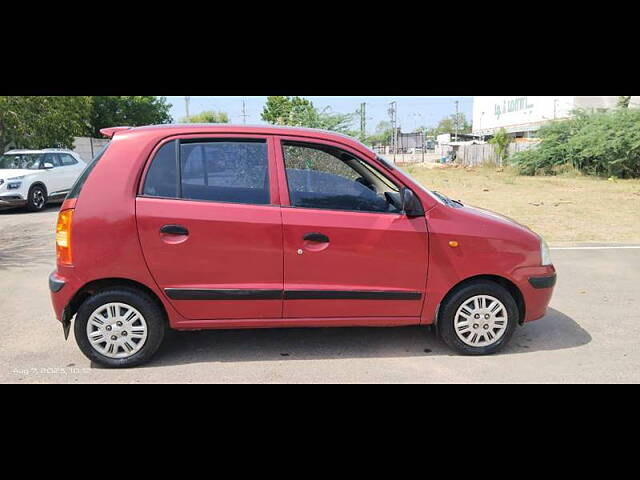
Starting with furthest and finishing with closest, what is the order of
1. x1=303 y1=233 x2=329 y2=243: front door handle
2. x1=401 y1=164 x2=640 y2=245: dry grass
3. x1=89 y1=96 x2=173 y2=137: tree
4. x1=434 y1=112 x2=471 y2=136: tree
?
x1=434 y1=112 x2=471 y2=136: tree, x1=89 y1=96 x2=173 y2=137: tree, x1=401 y1=164 x2=640 y2=245: dry grass, x1=303 y1=233 x2=329 y2=243: front door handle

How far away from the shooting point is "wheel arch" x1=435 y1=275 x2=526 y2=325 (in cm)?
415

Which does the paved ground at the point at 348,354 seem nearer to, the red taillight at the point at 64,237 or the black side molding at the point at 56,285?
the black side molding at the point at 56,285

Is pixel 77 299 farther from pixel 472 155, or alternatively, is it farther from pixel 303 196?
pixel 472 155

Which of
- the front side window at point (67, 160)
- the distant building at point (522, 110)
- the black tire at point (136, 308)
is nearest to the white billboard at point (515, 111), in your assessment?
the distant building at point (522, 110)

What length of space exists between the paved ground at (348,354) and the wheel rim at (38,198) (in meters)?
8.49

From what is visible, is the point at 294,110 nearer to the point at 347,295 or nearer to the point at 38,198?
the point at 38,198

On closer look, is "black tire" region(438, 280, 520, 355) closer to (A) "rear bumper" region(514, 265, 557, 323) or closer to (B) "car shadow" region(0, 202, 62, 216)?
(A) "rear bumper" region(514, 265, 557, 323)

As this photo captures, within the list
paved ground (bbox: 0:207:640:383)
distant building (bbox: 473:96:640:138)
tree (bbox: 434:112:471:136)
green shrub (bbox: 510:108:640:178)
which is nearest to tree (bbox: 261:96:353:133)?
paved ground (bbox: 0:207:640:383)

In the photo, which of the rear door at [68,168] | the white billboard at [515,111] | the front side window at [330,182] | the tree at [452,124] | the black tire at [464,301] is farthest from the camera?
the tree at [452,124]

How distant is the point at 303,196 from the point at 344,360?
1.34 m

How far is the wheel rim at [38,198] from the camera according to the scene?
43.2 feet

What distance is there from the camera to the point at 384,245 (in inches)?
155

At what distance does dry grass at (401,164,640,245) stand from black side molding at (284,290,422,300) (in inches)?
230

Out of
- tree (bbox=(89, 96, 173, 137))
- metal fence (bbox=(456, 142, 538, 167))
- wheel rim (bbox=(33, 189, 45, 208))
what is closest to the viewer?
wheel rim (bbox=(33, 189, 45, 208))
